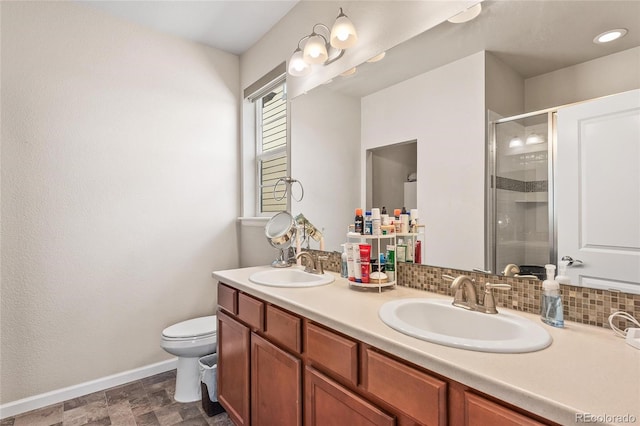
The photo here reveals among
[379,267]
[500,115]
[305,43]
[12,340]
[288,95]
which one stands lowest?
[12,340]

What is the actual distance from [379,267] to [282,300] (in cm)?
45

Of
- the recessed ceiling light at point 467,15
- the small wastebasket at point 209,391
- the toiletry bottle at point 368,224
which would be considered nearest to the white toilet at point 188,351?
the small wastebasket at point 209,391

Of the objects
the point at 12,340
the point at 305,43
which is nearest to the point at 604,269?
→ the point at 305,43

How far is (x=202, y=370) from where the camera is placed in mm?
2037

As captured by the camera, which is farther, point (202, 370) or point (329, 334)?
point (202, 370)

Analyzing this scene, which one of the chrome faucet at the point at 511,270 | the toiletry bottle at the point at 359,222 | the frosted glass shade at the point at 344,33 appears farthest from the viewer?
the frosted glass shade at the point at 344,33

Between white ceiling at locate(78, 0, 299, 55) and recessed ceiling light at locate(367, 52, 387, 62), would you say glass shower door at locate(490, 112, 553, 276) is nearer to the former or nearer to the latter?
recessed ceiling light at locate(367, 52, 387, 62)

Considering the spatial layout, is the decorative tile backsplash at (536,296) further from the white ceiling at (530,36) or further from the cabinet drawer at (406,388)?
the white ceiling at (530,36)

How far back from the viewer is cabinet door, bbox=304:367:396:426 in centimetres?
97

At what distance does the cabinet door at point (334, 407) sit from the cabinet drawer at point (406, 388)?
6 centimetres

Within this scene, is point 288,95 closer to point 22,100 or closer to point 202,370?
point 22,100

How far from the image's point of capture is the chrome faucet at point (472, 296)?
1104 mm

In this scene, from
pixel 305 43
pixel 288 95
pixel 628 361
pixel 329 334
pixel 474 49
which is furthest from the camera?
pixel 288 95

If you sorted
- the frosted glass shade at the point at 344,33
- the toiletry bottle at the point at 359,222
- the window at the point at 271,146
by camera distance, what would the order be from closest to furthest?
1. the toiletry bottle at the point at 359,222
2. the frosted glass shade at the point at 344,33
3. the window at the point at 271,146
